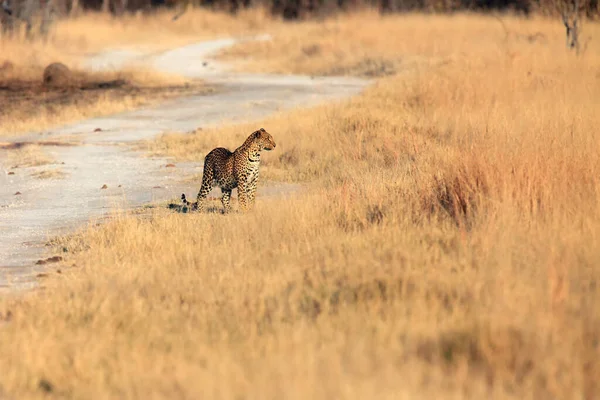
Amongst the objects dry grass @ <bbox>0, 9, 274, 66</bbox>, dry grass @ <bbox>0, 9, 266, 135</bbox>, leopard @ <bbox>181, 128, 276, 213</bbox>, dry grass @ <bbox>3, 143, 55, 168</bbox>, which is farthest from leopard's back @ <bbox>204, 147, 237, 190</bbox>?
dry grass @ <bbox>0, 9, 274, 66</bbox>

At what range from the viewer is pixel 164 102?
990 inches

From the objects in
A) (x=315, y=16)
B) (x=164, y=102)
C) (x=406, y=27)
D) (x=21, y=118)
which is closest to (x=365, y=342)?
(x=21, y=118)

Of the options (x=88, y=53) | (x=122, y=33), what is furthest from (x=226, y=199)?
(x=122, y=33)

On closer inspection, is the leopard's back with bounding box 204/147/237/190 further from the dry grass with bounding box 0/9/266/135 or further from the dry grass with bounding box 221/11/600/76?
the dry grass with bounding box 221/11/600/76

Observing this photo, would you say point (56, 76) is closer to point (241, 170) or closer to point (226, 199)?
point (226, 199)

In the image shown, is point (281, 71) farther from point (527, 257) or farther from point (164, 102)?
point (527, 257)

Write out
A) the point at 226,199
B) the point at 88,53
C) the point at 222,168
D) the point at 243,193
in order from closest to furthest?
the point at 243,193, the point at 222,168, the point at 226,199, the point at 88,53

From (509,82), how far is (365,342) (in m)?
13.8

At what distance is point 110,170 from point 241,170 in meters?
4.74

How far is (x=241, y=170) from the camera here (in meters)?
11.0

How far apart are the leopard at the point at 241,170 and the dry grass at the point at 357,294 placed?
20 cm

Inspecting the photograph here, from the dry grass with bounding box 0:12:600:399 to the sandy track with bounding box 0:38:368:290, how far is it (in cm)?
77

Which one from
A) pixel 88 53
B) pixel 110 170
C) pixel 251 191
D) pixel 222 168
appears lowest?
pixel 110 170

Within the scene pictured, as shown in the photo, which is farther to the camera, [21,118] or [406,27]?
[406,27]
